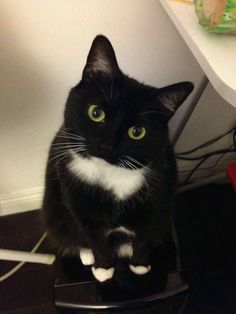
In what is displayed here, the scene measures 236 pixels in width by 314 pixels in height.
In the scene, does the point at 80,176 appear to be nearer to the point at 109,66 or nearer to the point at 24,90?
the point at 109,66

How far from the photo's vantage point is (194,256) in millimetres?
1302

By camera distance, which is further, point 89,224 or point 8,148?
point 8,148

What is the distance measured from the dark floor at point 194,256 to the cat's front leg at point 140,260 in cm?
29

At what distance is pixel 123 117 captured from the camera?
0.69m

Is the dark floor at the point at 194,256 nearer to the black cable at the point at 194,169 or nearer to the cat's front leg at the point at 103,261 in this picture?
the black cable at the point at 194,169

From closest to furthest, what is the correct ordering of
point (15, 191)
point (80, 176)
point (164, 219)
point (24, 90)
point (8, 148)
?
1. point (80, 176)
2. point (164, 219)
3. point (24, 90)
4. point (8, 148)
5. point (15, 191)

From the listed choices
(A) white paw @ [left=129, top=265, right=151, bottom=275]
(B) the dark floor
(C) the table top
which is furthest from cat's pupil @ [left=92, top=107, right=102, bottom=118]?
(B) the dark floor

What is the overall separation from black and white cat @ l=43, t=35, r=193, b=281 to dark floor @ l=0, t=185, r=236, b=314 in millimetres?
352

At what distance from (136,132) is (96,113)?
0.09 m

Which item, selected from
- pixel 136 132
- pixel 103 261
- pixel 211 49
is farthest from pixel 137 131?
pixel 103 261

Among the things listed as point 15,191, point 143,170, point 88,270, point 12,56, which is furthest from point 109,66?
point 15,191

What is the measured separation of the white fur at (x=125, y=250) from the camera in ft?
3.04

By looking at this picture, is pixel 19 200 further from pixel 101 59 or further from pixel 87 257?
pixel 101 59

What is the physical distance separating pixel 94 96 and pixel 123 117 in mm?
79
